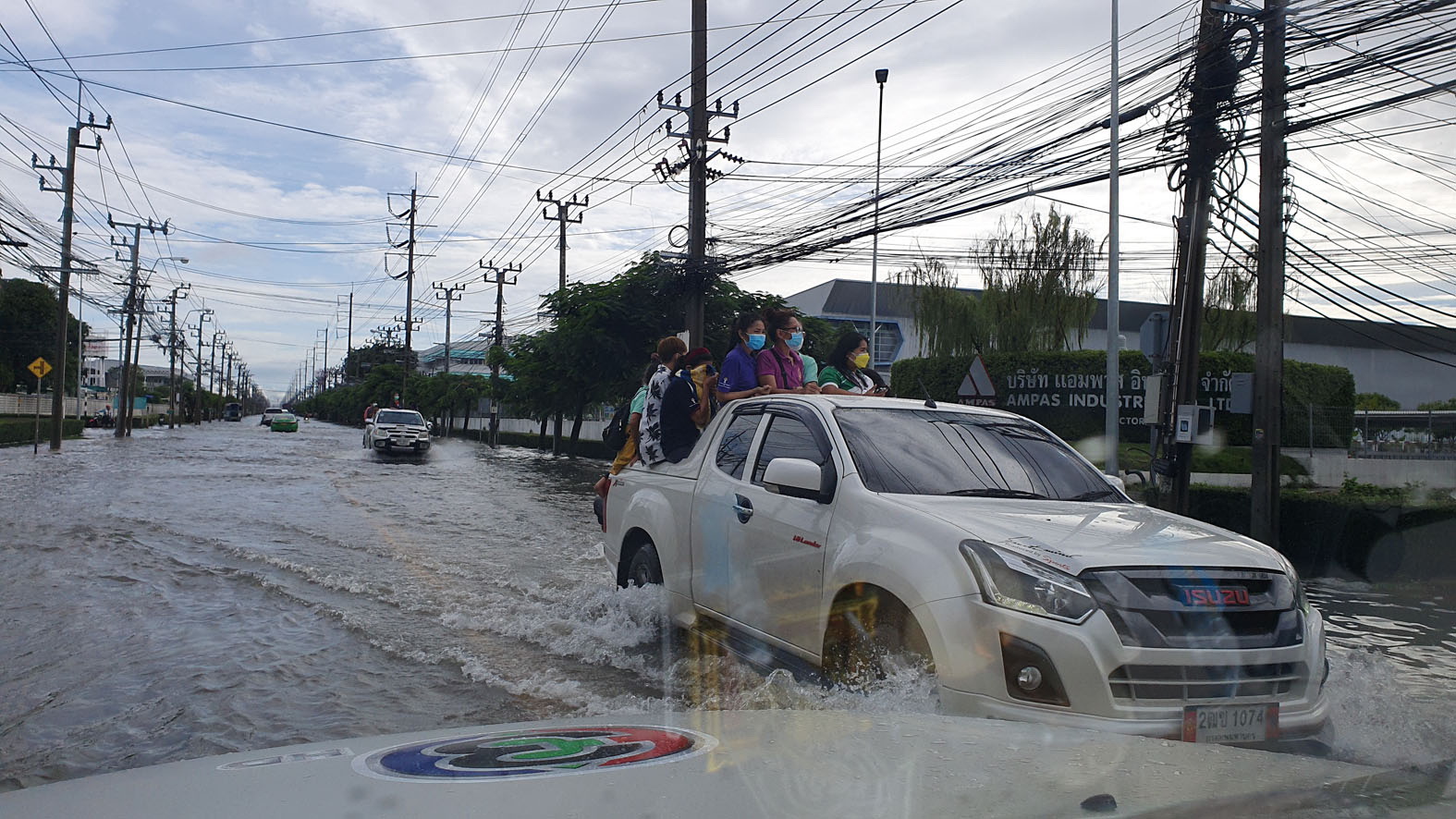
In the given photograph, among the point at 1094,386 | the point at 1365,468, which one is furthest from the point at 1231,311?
the point at 1365,468

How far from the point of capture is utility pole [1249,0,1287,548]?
11.2 metres

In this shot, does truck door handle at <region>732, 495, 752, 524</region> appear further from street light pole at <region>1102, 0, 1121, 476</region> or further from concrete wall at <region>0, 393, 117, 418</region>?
concrete wall at <region>0, 393, 117, 418</region>

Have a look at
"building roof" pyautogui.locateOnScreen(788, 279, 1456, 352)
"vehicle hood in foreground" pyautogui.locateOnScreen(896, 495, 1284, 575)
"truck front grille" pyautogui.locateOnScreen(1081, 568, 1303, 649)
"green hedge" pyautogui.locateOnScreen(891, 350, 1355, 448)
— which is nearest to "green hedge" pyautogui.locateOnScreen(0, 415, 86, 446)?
"green hedge" pyautogui.locateOnScreen(891, 350, 1355, 448)

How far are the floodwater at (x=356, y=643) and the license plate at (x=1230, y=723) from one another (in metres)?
0.57

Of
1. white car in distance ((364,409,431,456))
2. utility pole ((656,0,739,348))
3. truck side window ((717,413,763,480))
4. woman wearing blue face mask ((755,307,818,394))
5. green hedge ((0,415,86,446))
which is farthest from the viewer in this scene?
green hedge ((0,415,86,446))

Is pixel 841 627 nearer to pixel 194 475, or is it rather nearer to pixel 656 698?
pixel 656 698

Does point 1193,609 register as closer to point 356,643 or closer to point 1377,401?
point 356,643

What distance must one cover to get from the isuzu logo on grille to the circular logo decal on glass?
1932mm

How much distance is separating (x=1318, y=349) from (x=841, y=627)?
187 ft

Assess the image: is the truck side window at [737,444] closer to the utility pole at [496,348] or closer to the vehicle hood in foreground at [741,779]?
the vehicle hood in foreground at [741,779]

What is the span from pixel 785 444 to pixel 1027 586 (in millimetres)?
1996

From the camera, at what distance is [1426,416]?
2680 centimetres

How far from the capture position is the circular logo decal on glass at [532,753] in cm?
222

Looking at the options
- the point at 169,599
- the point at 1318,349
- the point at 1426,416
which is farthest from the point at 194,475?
the point at 1318,349
